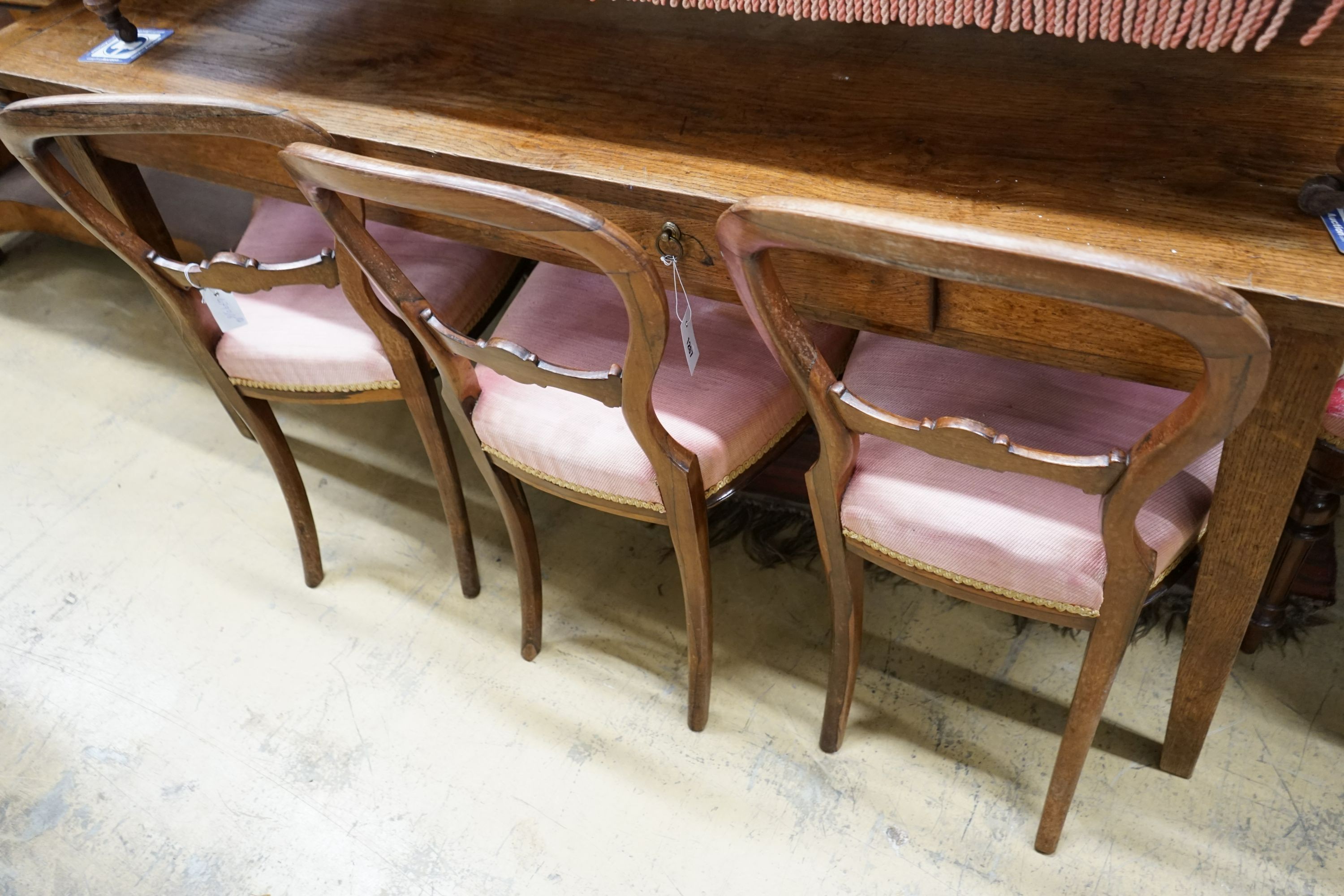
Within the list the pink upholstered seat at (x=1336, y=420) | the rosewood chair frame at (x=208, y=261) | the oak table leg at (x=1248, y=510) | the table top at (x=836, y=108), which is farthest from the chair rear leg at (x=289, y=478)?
the pink upholstered seat at (x=1336, y=420)

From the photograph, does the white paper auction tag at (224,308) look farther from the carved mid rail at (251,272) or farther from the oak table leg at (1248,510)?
the oak table leg at (1248,510)

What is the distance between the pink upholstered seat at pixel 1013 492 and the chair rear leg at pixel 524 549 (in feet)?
1.63

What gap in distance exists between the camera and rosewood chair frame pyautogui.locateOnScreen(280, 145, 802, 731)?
35.4 inches

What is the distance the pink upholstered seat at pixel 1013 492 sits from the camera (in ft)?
3.41

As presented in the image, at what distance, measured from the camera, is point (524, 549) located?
1498 mm

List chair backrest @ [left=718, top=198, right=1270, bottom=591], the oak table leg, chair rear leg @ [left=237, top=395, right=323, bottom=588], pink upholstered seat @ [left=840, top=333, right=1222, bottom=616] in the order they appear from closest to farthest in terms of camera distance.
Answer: chair backrest @ [left=718, top=198, right=1270, bottom=591] → the oak table leg → pink upholstered seat @ [left=840, top=333, right=1222, bottom=616] → chair rear leg @ [left=237, top=395, right=323, bottom=588]

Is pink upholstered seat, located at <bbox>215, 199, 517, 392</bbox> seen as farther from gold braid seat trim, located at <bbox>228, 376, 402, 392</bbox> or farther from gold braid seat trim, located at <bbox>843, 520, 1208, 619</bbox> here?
gold braid seat trim, located at <bbox>843, 520, 1208, 619</bbox>

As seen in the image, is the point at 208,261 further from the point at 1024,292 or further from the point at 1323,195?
the point at 1323,195

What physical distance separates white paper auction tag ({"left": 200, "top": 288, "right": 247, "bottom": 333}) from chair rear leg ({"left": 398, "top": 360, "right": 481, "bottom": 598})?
23cm

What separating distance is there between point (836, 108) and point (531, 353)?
1.41ft

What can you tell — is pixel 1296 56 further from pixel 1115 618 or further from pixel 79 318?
pixel 79 318

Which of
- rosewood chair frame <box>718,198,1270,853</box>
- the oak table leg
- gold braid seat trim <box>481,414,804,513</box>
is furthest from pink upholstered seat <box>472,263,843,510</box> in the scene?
the oak table leg

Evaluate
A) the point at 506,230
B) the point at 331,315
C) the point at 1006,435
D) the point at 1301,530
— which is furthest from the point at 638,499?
the point at 1301,530

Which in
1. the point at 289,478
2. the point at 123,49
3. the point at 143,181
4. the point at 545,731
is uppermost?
the point at 123,49
